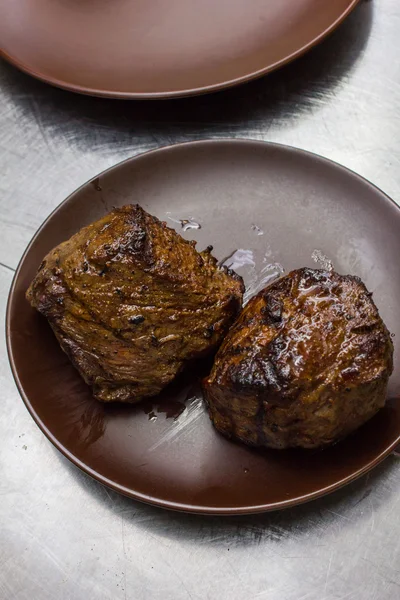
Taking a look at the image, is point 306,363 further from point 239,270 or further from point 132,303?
point 239,270

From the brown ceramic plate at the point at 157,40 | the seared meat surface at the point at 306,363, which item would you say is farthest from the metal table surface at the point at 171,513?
the seared meat surface at the point at 306,363

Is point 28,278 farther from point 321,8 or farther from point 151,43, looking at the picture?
point 321,8

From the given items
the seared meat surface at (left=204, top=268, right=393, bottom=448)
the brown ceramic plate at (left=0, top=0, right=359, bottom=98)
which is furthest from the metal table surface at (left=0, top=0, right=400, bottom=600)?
the seared meat surface at (left=204, top=268, right=393, bottom=448)

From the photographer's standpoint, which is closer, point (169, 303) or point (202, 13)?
point (169, 303)

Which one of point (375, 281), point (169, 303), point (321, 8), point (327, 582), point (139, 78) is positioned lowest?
point (327, 582)

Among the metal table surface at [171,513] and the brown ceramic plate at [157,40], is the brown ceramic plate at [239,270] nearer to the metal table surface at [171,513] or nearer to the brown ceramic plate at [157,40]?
the metal table surface at [171,513]

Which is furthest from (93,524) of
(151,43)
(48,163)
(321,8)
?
(321,8)

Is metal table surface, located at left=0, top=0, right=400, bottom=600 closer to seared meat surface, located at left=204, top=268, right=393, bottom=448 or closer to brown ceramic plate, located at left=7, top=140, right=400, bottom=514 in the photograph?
brown ceramic plate, located at left=7, top=140, right=400, bottom=514
